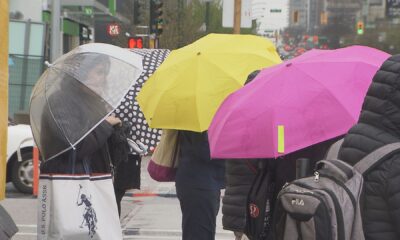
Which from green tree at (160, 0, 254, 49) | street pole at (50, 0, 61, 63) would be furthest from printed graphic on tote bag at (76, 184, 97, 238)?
green tree at (160, 0, 254, 49)

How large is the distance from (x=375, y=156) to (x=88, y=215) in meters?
2.01

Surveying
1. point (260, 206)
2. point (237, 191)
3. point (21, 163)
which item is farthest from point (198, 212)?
point (21, 163)

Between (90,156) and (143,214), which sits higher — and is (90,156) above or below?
above

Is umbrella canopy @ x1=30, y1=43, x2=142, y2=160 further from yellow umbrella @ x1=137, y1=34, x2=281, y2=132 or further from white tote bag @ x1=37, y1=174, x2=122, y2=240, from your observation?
yellow umbrella @ x1=137, y1=34, x2=281, y2=132

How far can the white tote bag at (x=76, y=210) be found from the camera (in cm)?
418

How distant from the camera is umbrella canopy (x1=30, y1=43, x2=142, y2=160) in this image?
428cm

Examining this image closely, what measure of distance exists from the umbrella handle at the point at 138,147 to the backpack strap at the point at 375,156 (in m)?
2.68

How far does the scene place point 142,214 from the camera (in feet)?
33.9

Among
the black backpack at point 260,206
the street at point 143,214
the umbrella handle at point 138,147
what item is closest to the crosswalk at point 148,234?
the street at point 143,214

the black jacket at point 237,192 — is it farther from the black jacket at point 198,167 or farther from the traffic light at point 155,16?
the traffic light at point 155,16

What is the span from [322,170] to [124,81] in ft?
6.40

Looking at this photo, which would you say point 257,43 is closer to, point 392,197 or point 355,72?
point 355,72

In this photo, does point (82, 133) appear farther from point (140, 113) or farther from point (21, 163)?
point (21, 163)

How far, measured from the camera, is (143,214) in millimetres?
10320
